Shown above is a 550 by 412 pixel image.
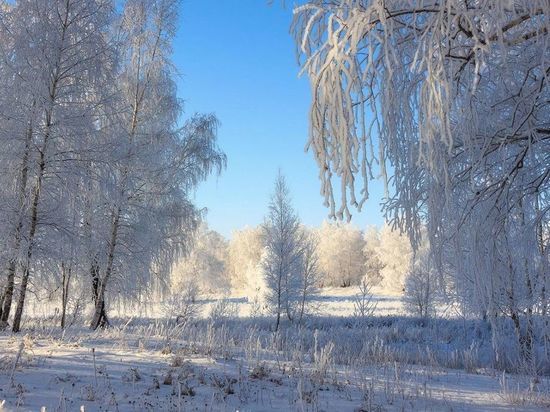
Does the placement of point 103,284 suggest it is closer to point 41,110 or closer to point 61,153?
point 61,153

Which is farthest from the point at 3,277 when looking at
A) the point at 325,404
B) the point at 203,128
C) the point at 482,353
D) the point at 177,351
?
the point at 482,353

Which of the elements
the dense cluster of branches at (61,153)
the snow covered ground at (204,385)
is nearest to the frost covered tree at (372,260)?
the dense cluster of branches at (61,153)

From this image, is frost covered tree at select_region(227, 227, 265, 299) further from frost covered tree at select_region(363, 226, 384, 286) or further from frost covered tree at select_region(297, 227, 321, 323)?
frost covered tree at select_region(297, 227, 321, 323)

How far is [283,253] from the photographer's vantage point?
19.0 metres

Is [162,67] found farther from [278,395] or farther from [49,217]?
[278,395]

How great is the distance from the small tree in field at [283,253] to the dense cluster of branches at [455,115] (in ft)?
46.7

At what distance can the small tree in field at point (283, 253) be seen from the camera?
18984mm

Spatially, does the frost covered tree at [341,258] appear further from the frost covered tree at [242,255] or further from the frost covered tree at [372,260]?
the frost covered tree at [242,255]

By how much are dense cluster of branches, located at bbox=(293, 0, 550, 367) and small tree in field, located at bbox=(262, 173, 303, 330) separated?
14.2 m

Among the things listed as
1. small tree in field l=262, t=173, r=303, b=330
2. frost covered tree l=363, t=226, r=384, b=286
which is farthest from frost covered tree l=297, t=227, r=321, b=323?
frost covered tree l=363, t=226, r=384, b=286

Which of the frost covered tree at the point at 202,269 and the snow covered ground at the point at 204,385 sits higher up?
the frost covered tree at the point at 202,269

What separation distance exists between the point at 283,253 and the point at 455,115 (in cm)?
1532

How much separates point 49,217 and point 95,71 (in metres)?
Result: 2.97

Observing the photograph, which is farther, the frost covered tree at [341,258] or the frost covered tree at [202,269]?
the frost covered tree at [341,258]
